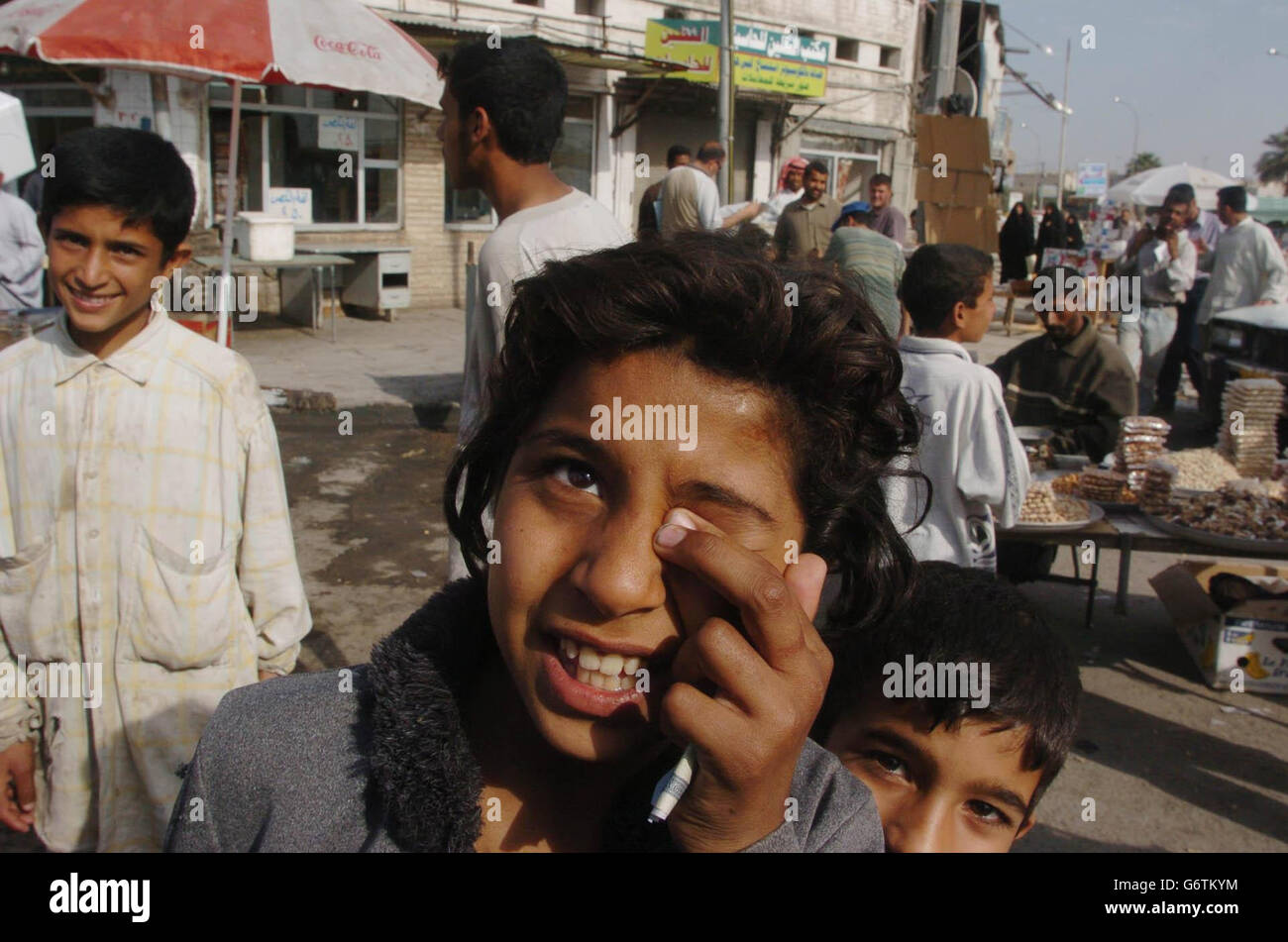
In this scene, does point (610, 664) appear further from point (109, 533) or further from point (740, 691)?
Result: point (109, 533)

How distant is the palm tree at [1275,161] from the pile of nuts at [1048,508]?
60725mm

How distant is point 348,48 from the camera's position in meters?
5.73

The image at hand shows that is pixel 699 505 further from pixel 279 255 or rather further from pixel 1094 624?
pixel 279 255

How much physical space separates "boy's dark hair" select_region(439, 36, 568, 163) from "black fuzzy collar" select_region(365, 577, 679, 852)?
6.37ft

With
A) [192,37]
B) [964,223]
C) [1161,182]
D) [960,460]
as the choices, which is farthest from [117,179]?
[1161,182]

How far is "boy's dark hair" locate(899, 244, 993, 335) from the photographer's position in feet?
12.1

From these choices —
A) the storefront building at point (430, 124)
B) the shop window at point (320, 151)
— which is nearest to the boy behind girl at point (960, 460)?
the storefront building at point (430, 124)

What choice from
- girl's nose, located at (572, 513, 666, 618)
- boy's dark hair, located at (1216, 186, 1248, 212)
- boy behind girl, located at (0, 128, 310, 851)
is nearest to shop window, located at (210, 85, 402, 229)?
boy's dark hair, located at (1216, 186, 1248, 212)

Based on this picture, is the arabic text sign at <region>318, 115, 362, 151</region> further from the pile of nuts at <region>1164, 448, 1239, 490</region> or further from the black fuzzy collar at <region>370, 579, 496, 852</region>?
the black fuzzy collar at <region>370, 579, 496, 852</region>

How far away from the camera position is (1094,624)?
5.36m

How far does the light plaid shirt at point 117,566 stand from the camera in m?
2.07

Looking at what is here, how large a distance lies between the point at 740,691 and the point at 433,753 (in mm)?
365

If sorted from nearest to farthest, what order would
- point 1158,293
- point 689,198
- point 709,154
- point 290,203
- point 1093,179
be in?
point 689,198
point 709,154
point 1158,293
point 290,203
point 1093,179

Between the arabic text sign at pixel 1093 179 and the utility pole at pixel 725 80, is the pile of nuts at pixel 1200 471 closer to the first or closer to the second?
the utility pole at pixel 725 80
